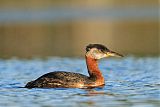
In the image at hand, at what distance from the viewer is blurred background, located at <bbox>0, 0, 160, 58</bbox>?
31.2 m

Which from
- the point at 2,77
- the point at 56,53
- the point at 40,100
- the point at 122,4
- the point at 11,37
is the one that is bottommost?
the point at 40,100

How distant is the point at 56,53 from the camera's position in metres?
28.7

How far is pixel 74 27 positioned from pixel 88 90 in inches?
1144

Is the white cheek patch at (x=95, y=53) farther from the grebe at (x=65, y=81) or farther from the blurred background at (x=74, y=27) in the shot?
the blurred background at (x=74, y=27)

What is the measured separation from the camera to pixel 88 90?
17.4 metres

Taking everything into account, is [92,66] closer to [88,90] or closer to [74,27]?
[88,90]

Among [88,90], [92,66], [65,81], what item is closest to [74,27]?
[92,66]

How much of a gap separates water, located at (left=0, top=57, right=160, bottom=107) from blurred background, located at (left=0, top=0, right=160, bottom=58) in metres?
3.22

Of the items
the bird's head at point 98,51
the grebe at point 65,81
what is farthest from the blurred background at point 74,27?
the grebe at point 65,81

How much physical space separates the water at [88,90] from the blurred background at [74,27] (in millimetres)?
3220

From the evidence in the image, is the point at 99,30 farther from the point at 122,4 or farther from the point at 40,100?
the point at 40,100

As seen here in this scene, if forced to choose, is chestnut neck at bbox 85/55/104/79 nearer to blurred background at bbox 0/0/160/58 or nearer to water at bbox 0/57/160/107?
water at bbox 0/57/160/107

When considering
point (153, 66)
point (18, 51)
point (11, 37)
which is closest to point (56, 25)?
point (11, 37)

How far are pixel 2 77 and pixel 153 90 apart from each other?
5573 mm
